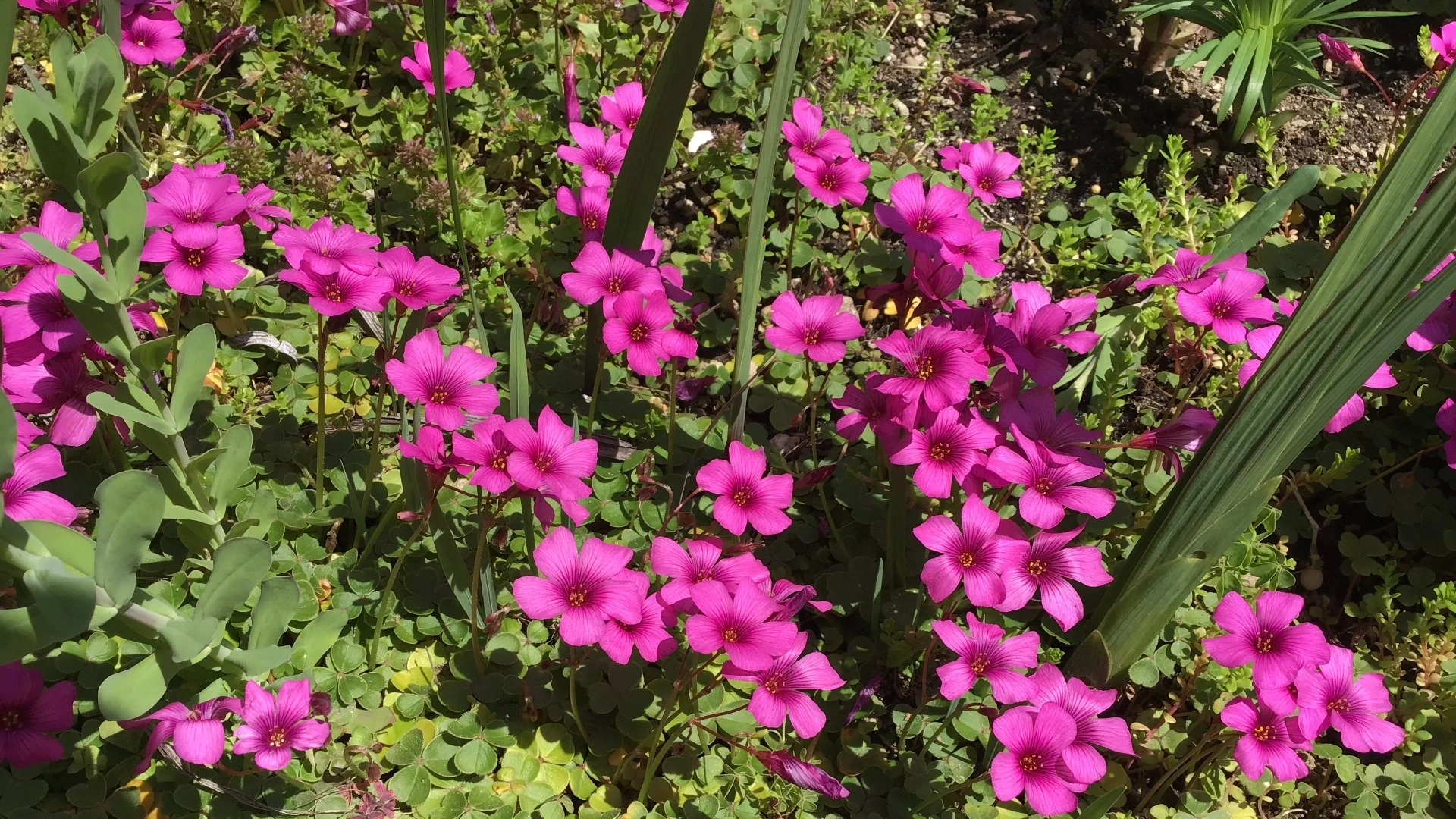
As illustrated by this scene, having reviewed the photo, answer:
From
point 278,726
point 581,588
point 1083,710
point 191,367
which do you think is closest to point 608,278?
point 581,588

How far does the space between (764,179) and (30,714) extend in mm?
1429

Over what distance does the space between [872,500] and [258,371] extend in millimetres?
1348

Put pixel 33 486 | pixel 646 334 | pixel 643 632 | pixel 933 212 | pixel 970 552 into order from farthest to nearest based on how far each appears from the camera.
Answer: pixel 933 212 → pixel 646 334 → pixel 970 552 → pixel 643 632 → pixel 33 486

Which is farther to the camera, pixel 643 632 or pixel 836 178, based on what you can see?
pixel 836 178

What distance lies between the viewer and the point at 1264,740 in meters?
1.73

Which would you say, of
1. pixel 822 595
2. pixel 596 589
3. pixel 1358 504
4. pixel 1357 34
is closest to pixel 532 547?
pixel 596 589

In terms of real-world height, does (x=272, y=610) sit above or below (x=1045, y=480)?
below

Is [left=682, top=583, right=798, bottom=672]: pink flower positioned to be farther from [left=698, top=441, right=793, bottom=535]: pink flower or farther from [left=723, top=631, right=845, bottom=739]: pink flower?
[left=698, top=441, right=793, bottom=535]: pink flower

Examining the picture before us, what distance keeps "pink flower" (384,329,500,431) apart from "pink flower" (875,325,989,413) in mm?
647

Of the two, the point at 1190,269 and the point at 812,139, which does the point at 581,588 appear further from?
the point at 1190,269

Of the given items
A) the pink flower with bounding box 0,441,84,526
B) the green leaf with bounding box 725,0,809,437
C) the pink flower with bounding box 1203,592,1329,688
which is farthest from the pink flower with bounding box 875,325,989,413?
the pink flower with bounding box 0,441,84,526

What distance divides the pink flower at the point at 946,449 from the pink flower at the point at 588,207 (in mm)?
762

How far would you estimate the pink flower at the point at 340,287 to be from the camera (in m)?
1.73

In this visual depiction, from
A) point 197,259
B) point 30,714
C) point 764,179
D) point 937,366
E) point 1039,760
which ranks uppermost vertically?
point 764,179
